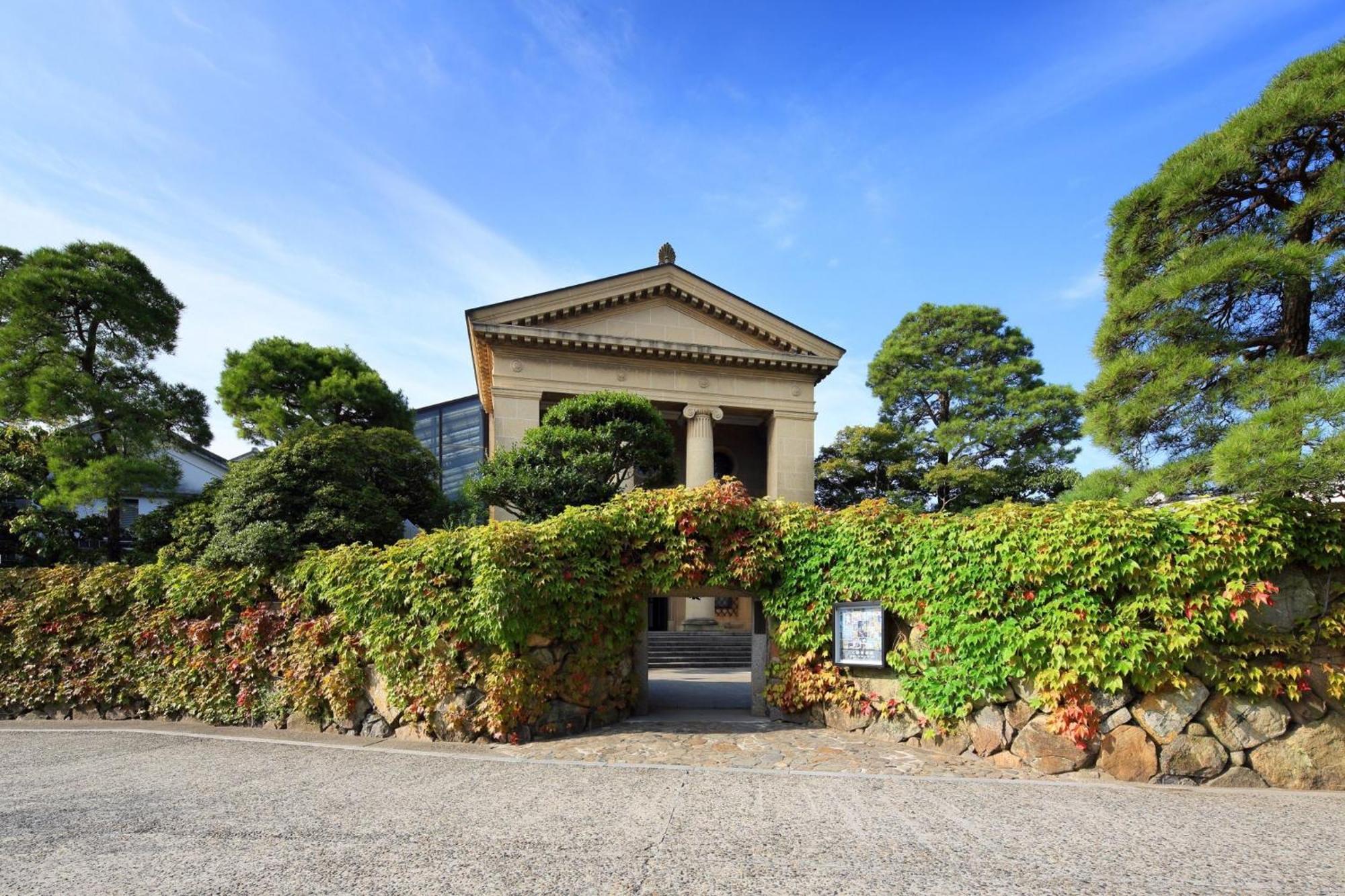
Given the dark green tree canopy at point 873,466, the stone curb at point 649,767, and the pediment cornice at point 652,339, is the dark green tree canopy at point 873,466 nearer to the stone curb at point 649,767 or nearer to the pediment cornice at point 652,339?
the pediment cornice at point 652,339

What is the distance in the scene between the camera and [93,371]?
15.7 metres

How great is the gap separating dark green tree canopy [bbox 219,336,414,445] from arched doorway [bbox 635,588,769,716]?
13.1 metres

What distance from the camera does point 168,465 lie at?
15469 mm

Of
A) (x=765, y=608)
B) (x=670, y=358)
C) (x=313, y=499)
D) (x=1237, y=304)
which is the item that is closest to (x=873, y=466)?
(x=670, y=358)

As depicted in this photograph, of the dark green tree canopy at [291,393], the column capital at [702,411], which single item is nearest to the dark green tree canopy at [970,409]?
the column capital at [702,411]

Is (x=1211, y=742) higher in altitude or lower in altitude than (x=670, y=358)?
lower

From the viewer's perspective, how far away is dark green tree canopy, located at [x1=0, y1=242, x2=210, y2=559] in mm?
14391

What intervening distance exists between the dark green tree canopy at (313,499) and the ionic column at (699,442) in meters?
10.8

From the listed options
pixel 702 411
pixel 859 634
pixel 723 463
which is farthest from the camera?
pixel 723 463

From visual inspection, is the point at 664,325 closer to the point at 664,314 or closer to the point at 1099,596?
the point at 664,314

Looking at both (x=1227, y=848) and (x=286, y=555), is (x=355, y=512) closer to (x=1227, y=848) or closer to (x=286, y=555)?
(x=286, y=555)

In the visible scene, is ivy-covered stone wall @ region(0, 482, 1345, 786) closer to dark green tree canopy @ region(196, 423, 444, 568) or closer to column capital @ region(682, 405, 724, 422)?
dark green tree canopy @ region(196, 423, 444, 568)

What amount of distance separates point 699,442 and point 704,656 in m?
→ 7.41

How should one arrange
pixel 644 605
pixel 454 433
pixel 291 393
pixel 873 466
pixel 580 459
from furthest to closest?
1. pixel 454 433
2. pixel 873 466
3. pixel 291 393
4. pixel 580 459
5. pixel 644 605
